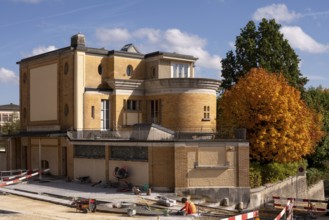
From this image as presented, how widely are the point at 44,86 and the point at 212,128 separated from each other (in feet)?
52.4

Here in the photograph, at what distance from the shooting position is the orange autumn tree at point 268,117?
35.4 meters

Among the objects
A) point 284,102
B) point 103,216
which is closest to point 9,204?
point 103,216

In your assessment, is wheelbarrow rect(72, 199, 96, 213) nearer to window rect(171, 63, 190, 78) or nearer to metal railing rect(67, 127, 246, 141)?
metal railing rect(67, 127, 246, 141)

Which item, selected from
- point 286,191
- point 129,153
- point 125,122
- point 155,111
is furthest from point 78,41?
point 286,191

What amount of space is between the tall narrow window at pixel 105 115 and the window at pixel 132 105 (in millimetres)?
1886

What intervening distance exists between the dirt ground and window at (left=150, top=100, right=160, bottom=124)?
15790 mm

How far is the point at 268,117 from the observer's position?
3525 centimetres

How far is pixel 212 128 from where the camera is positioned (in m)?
40.0

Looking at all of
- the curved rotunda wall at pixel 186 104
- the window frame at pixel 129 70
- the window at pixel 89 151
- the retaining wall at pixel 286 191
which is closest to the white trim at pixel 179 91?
the curved rotunda wall at pixel 186 104

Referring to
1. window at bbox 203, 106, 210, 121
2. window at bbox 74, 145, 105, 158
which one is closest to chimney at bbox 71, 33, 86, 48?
window at bbox 74, 145, 105, 158

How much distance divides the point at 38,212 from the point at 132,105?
754 inches

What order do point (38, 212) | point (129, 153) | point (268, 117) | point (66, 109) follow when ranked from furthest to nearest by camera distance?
point (66, 109), point (268, 117), point (129, 153), point (38, 212)

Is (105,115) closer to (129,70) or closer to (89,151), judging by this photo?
(129,70)

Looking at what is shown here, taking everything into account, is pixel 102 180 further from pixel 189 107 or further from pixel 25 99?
pixel 25 99
